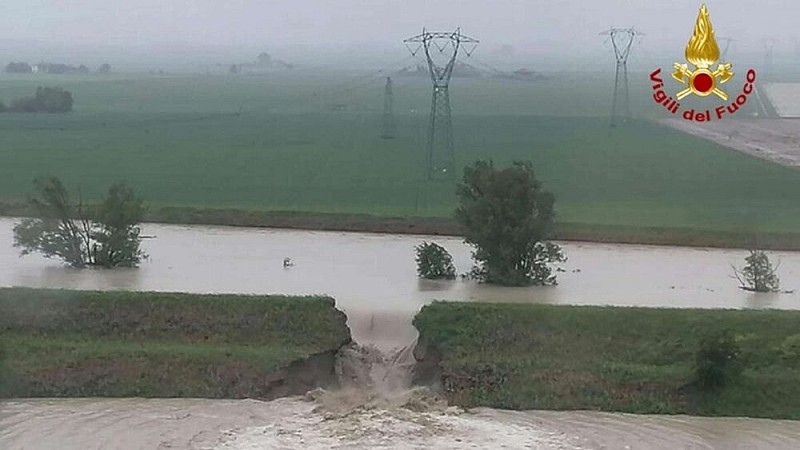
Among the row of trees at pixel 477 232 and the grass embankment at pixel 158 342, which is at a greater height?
the row of trees at pixel 477 232

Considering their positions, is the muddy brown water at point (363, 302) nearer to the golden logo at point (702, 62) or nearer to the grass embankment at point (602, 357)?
the grass embankment at point (602, 357)

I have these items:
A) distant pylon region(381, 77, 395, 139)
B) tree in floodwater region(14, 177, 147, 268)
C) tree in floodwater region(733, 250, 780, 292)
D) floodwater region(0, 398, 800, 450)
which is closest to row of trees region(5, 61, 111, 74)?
distant pylon region(381, 77, 395, 139)

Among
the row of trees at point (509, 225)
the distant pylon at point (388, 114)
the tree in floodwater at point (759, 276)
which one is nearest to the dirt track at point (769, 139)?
the tree in floodwater at point (759, 276)

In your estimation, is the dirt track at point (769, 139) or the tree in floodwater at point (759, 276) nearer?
the tree in floodwater at point (759, 276)

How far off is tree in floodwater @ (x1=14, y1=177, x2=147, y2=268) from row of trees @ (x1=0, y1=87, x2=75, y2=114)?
13.4 meters

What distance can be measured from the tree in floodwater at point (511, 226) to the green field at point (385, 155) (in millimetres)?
3469

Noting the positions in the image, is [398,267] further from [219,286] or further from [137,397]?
[137,397]

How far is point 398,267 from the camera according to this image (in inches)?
591

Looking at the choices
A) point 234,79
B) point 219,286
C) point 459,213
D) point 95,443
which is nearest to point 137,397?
point 95,443

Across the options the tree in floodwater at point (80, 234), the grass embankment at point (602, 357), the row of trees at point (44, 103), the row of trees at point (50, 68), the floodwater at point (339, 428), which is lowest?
the floodwater at point (339, 428)

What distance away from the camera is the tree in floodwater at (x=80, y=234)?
569 inches

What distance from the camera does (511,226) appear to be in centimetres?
1361

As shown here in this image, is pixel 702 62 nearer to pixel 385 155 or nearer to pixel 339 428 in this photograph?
pixel 339 428

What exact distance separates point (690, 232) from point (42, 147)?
1342 cm
